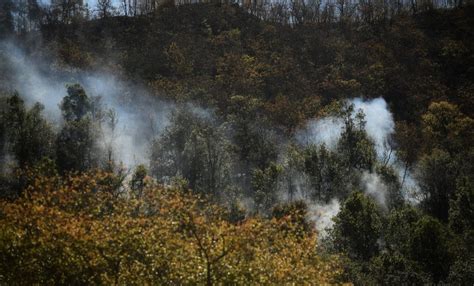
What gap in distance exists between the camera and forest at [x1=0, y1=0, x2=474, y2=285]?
27.1 m

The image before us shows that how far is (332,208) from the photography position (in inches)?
3174

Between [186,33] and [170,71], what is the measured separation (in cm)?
2474

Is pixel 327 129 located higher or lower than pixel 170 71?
lower

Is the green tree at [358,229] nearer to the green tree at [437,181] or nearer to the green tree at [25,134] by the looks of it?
the green tree at [437,181]

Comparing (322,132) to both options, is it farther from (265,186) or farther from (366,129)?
(265,186)

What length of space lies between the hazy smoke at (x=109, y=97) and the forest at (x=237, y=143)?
0.53m

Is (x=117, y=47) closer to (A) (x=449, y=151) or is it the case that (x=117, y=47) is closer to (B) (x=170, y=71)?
(B) (x=170, y=71)

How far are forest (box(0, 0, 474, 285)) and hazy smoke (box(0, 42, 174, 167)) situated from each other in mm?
527

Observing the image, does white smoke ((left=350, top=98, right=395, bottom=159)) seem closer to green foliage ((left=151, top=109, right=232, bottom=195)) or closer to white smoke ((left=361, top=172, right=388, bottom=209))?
white smoke ((left=361, top=172, right=388, bottom=209))

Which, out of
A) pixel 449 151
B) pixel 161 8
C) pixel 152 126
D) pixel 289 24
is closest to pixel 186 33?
pixel 161 8

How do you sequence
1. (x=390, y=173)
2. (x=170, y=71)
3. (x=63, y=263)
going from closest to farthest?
(x=63, y=263) → (x=390, y=173) → (x=170, y=71)

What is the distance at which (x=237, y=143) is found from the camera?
99.5m

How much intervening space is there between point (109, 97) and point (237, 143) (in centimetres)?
3545

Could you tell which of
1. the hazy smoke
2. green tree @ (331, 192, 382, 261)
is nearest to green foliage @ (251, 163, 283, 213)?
green tree @ (331, 192, 382, 261)
